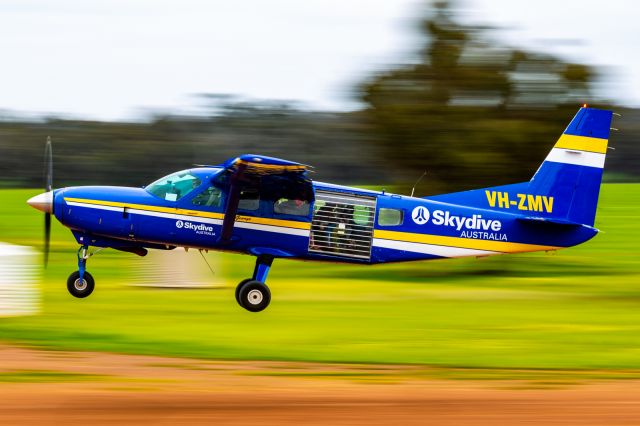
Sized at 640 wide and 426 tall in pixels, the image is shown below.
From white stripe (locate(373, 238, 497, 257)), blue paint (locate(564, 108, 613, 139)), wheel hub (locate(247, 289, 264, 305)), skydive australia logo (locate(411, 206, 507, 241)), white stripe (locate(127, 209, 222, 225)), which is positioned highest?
blue paint (locate(564, 108, 613, 139))

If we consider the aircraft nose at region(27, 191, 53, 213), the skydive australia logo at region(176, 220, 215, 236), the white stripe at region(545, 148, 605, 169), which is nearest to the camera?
the aircraft nose at region(27, 191, 53, 213)

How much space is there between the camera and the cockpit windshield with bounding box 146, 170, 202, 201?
49.6 ft

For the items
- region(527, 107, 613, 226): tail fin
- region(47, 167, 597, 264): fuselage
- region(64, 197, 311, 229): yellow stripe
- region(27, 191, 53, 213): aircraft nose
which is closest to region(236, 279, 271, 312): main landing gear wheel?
region(47, 167, 597, 264): fuselage

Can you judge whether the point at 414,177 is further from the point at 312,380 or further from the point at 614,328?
the point at 312,380

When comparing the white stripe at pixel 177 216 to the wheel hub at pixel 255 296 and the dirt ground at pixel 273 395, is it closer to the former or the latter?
the wheel hub at pixel 255 296

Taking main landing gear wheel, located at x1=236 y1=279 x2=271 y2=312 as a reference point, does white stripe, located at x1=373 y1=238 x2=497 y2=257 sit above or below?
above

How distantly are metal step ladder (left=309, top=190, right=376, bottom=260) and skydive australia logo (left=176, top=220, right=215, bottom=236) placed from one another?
1564mm

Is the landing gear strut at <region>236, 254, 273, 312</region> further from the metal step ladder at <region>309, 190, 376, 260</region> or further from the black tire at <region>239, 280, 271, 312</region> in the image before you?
the metal step ladder at <region>309, 190, 376, 260</region>

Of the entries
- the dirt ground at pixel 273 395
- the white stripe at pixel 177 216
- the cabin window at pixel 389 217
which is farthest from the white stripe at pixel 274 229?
the dirt ground at pixel 273 395

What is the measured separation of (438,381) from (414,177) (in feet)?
39.5

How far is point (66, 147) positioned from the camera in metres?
52.7

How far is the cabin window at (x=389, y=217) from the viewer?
15.5 m

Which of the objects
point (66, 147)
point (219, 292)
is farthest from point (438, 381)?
point (66, 147)

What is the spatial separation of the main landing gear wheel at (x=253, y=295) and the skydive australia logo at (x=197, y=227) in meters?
1.09
